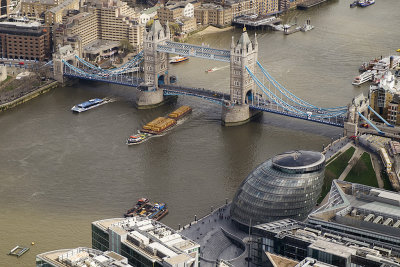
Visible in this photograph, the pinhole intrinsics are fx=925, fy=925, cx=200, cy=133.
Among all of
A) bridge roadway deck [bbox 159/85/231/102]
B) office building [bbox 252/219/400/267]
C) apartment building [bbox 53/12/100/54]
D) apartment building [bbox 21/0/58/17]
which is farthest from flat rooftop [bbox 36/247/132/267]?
Result: apartment building [bbox 21/0/58/17]

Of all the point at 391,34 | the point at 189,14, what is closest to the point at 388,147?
the point at 391,34

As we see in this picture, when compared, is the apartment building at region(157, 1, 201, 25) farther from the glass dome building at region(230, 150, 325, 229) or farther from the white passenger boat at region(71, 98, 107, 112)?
the glass dome building at region(230, 150, 325, 229)

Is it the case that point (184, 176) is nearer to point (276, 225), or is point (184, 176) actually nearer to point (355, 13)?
point (276, 225)

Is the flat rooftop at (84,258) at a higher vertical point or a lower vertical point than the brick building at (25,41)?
lower

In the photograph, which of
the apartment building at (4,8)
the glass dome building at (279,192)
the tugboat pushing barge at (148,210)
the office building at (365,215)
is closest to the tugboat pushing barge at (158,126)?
the tugboat pushing barge at (148,210)

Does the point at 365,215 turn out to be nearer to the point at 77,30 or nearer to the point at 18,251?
the point at 18,251

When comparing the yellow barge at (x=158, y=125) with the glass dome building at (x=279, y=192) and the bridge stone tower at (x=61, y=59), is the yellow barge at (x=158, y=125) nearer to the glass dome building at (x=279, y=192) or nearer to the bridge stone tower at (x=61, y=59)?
the bridge stone tower at (x=61, y=59)
